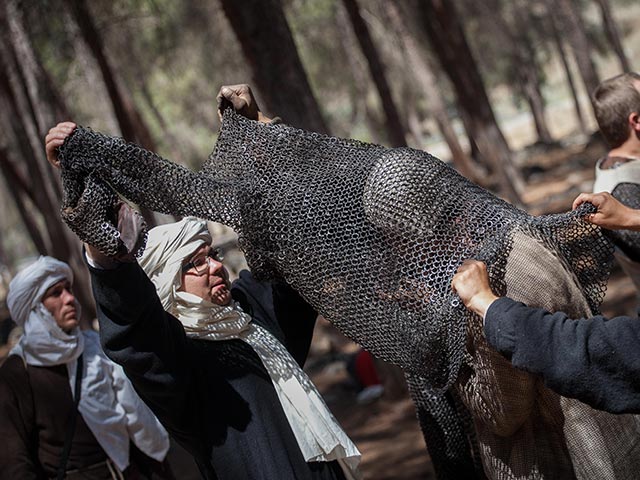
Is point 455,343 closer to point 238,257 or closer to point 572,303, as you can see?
point 572,303

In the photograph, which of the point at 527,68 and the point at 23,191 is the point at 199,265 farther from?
the point at 527,68

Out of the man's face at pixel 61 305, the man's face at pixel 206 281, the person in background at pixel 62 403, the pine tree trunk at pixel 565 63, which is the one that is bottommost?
the pine tree trunk at pixel 565 63

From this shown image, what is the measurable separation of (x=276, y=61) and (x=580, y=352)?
4566 mm

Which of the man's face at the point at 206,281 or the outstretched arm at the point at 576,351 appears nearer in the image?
the outstretched arm at the point at 576,351

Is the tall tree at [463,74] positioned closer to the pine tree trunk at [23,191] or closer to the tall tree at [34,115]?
the tall tree at [34,115]

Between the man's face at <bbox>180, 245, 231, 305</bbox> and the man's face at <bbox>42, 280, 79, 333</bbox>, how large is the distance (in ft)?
4.23

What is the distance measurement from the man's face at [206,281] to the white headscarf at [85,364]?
1232mm

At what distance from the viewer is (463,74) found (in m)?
17.9

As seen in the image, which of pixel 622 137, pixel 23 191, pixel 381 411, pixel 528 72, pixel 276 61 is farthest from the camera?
pixel 528 72

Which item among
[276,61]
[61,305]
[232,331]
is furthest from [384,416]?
[232,331]

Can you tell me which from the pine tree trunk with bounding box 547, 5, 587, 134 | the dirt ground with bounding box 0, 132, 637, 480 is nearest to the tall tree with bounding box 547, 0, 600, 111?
the dirt ground with bounding box 0, 132, 637, 480

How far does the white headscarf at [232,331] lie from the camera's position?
301 centimetres

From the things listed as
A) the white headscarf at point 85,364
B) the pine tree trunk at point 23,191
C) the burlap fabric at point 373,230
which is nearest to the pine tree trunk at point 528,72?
the pine tree trunk at point 23,191

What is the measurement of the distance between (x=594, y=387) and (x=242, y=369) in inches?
50.3
